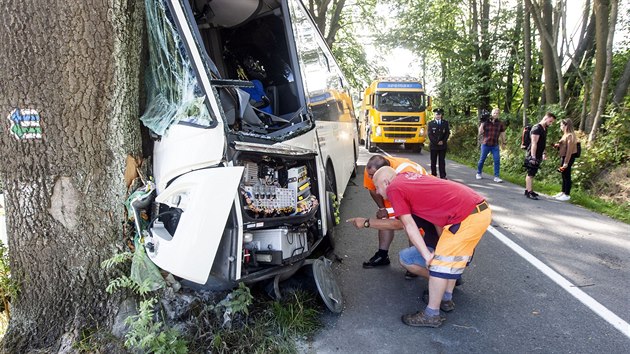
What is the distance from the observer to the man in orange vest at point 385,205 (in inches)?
132

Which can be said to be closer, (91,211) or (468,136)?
(91,211)

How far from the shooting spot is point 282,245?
8.89 feet

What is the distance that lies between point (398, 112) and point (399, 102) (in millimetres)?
466

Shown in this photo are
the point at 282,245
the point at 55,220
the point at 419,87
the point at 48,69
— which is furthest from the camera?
the point at 419,87

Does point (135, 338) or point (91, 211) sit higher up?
point (91, 211)

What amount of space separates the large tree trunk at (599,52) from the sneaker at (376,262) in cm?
716

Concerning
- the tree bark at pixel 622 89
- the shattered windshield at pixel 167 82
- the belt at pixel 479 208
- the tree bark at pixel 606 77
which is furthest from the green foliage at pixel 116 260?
the tree bark at pixel 622 89

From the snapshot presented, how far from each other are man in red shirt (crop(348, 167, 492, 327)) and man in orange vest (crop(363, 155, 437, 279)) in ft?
1.37

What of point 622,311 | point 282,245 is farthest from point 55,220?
point 622,311

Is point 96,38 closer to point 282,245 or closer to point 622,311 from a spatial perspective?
point 282,245

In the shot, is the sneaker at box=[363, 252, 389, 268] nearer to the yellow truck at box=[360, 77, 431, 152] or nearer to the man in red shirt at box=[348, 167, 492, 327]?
the man in red shirt at box=[348, 167, 492, 327]

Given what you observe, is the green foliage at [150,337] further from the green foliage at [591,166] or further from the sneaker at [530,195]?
the sneaker at [530,195]

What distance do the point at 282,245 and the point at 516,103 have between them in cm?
1538

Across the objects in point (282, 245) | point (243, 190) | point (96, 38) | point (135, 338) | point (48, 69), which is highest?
point (96, 38)
